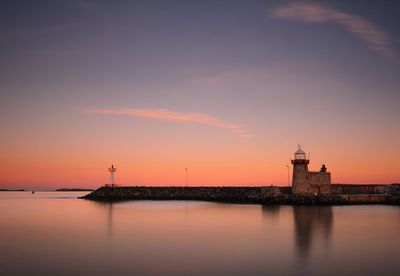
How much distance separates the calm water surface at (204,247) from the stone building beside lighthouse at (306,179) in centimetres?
1200

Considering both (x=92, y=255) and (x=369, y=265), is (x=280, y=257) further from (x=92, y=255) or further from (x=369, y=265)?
(x=92, y=255)

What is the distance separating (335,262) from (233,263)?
4.29 m

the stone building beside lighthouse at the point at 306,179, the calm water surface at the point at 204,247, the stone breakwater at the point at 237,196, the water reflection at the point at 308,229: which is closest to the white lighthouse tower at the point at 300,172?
the stone building beside lighthouse at the point at 306,179

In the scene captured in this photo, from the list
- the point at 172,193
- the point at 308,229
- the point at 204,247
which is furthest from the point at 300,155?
the point at 172,193

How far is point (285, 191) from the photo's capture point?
185ft

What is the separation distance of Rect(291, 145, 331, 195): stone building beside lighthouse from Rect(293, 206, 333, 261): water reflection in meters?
7.11

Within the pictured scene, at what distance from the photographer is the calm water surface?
1698cm

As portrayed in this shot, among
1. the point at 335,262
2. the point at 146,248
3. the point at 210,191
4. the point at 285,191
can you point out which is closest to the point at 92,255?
the point at 146,248

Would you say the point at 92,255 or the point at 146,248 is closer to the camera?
the point at 92,255

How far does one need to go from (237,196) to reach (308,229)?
4325 cm

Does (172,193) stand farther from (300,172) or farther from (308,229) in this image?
(308,229)

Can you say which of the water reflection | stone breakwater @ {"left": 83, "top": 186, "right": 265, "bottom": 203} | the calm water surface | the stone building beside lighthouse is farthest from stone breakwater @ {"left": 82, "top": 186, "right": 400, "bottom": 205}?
the calm water surface

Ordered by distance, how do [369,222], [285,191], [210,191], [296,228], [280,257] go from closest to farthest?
1. [280,257]
2. [296,228]
3. [369,222]
4. [285,191]
5. [210,191]

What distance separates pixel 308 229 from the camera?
2891cm
